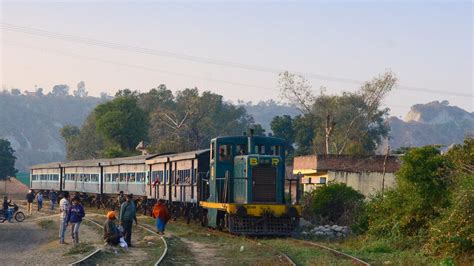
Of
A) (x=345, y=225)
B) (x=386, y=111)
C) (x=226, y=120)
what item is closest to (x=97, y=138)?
(x=226, y=120)

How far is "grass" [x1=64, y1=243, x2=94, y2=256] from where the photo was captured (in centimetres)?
2128

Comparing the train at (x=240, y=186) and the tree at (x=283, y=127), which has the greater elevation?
the tree at (x=283, y=127)

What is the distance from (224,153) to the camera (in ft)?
88.4

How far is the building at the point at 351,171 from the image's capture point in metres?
43.4

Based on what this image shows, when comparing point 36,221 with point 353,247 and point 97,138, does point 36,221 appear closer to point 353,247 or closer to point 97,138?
point 353,247

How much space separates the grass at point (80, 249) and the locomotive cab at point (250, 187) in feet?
15.7

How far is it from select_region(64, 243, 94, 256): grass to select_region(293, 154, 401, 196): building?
70.1 ft

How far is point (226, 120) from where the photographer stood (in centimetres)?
12000

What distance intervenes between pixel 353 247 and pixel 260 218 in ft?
12.1

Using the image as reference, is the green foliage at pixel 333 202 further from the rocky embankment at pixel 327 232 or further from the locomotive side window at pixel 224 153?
the locomotive side window at pixel 224 153

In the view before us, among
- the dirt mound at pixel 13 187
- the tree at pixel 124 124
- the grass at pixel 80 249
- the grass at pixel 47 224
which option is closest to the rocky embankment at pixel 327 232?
the grass at pixel 80 249

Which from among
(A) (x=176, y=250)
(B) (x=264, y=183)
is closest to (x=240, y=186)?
(B) (x=264, y=183)

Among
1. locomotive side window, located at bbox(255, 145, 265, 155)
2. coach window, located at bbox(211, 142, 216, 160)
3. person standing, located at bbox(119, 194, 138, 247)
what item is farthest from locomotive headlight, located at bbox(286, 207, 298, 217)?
person standing, located at bbox(119, 194, 138, 247)

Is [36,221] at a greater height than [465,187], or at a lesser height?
lesser
